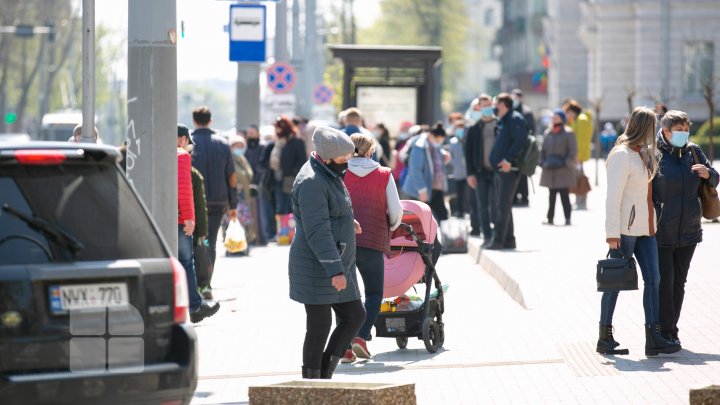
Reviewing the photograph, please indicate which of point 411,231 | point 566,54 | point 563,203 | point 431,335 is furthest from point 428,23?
point 411,231

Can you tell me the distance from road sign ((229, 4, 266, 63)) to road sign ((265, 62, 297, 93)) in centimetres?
852

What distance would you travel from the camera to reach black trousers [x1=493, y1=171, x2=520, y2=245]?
19.9 metres

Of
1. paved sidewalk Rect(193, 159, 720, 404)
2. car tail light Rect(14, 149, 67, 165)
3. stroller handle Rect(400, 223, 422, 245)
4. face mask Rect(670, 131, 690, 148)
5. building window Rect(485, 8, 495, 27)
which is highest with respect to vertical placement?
building window Rect(485, 8, 495, 27)

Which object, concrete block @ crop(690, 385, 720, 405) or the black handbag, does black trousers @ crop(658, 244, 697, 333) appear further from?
concrete block @ crop(690, 385, 720, 405)

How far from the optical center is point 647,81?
60.8 meters

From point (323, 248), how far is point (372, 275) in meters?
1.87

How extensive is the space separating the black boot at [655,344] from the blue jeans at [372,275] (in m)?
1.80

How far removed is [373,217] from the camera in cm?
1109

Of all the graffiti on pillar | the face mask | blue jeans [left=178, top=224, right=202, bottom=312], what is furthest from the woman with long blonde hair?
blue jeans [left=178, top=224, right=202, bottom=312]

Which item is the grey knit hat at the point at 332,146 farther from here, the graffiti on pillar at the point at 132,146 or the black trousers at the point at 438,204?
the black trousers at the point at 438,204

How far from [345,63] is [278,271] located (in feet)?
44.1

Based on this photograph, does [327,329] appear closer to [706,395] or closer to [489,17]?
[706,395]

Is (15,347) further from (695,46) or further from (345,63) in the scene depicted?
(695,46)

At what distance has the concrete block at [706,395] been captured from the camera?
8094 mm
